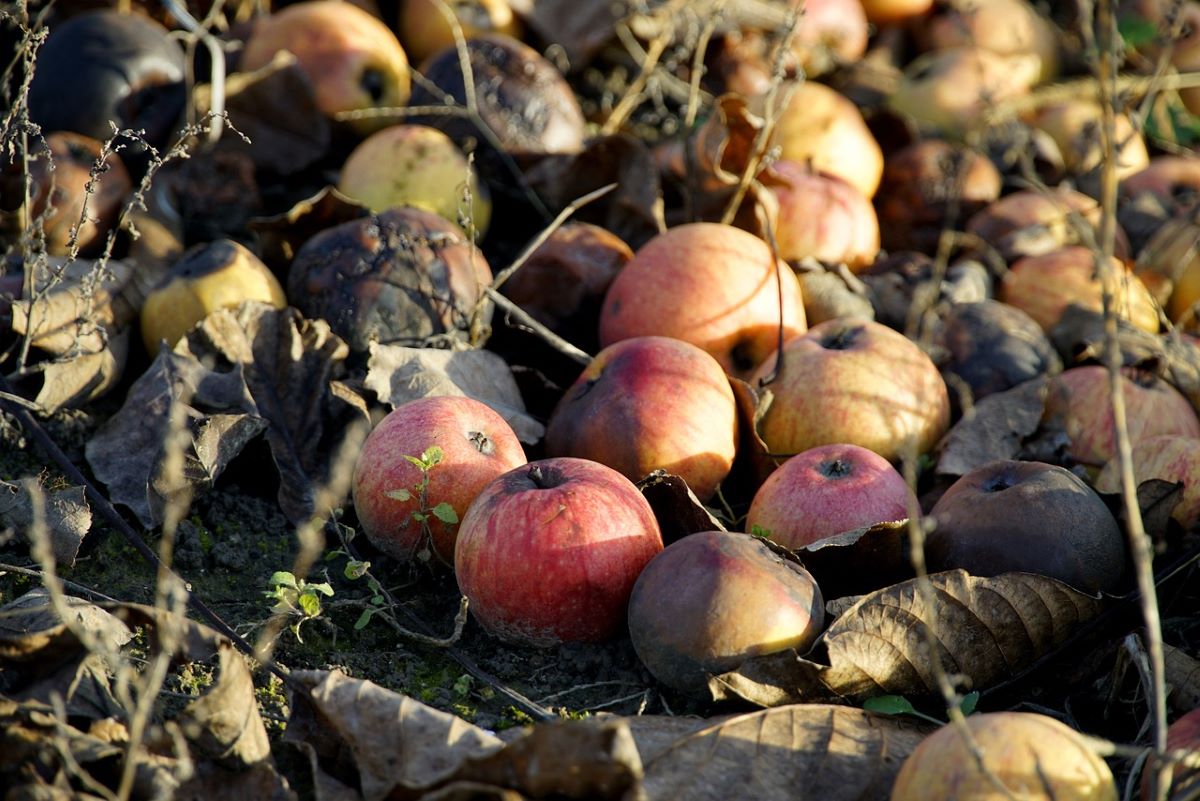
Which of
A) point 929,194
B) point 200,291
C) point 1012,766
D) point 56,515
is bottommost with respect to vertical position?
point 56,515

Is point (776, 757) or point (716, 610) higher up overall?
point (716, 610)

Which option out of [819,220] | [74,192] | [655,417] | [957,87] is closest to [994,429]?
[655,417]

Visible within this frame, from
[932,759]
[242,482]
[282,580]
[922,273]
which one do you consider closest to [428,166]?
[242,482]

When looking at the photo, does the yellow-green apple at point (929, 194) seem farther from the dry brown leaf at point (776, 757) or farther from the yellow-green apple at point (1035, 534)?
the dry brown leaf at point (776, 757)

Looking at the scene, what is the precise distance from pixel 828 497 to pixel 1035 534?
18.8 inches

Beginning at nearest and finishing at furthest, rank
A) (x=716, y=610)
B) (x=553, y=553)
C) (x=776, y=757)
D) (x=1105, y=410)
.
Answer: (x=776, y=757) → (x=716, y=610) → (x=553, y=553) → (x=1105, y=410)

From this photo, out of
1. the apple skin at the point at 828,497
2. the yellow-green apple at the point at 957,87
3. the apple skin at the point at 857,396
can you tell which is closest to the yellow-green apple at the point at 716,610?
the apple skin at the point at 828,497

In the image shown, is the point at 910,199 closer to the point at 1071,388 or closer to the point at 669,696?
the point at 1071,388

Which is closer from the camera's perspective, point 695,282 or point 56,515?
point 56,515

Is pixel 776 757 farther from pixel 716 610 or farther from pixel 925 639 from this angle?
pixel 925 639

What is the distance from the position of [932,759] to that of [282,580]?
1.43 metres

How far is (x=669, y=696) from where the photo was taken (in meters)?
2.50

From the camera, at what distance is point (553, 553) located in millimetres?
2490

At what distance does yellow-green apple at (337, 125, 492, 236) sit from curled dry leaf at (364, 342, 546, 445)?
36.1 inches
